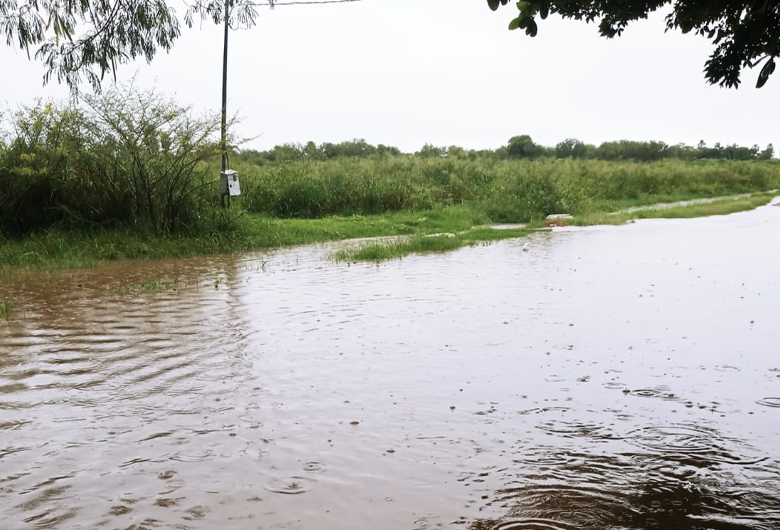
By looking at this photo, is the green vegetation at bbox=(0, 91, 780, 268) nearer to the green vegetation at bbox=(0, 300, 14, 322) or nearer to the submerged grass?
the submerged grass

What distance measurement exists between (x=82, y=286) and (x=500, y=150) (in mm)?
50001

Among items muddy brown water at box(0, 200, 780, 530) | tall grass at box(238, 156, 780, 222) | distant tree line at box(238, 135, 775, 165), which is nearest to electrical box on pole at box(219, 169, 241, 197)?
tall grass at box(238, 156, 780, 222)

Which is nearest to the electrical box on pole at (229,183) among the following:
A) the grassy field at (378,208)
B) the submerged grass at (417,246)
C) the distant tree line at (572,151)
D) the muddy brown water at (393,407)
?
the grassy field at (378,208)

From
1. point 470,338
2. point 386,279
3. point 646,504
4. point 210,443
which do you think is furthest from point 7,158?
point 646,504

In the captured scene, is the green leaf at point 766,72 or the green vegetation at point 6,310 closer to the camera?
the green leaf at point 766,72

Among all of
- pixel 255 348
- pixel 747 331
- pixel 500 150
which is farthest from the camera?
pixel 500 150

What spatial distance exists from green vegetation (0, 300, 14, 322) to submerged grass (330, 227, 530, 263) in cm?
586

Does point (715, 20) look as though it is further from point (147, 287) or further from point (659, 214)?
point (659, 214)

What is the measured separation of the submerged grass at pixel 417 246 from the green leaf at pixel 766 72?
970 centimetres

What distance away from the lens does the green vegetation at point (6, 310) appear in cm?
815

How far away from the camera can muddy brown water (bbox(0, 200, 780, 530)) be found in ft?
11.5

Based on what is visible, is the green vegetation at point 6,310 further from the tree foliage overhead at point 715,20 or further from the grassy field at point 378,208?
the tree foliage overhead at point 715,20

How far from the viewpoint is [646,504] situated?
3471mm

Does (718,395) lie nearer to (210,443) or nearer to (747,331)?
(747,331)
